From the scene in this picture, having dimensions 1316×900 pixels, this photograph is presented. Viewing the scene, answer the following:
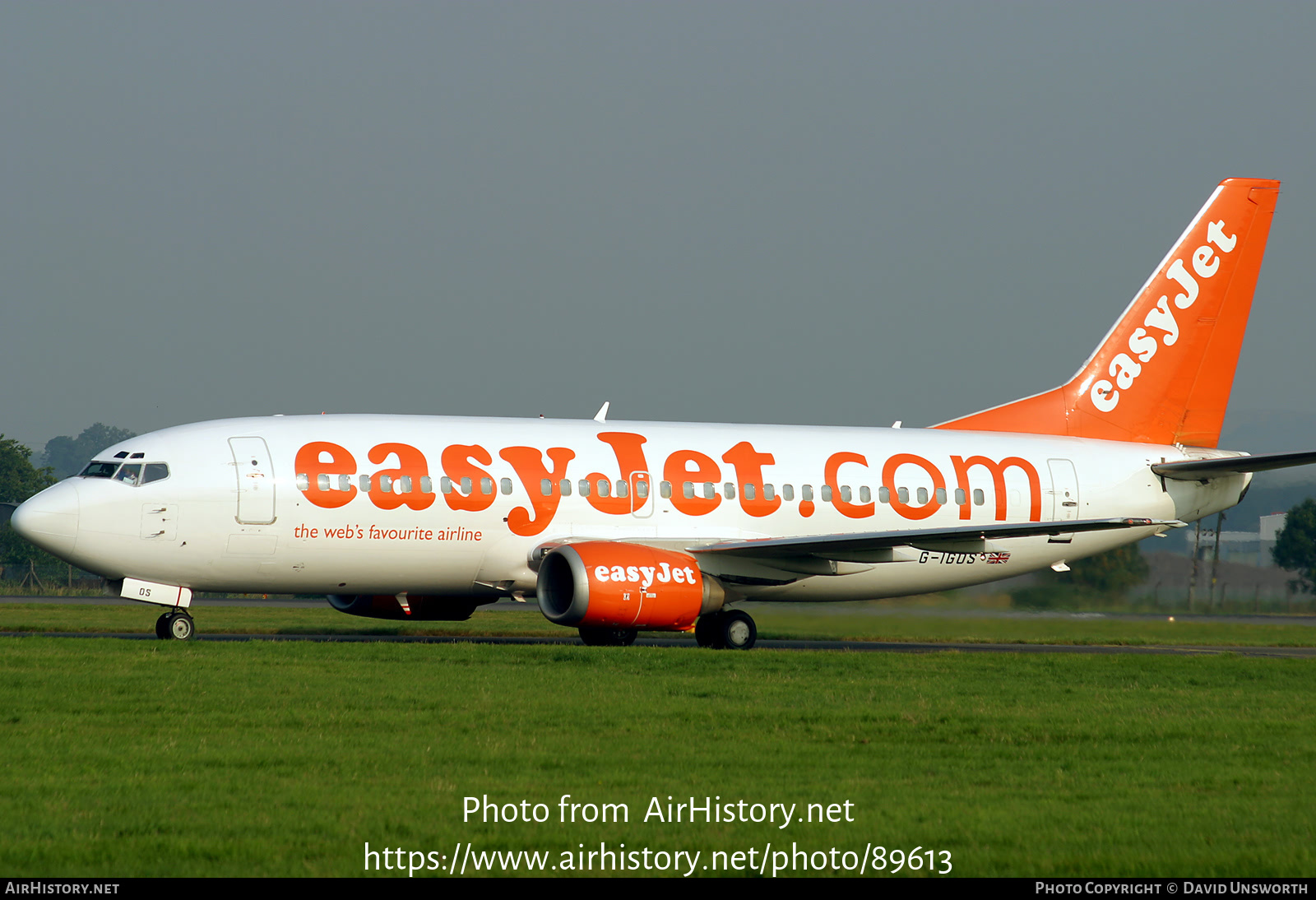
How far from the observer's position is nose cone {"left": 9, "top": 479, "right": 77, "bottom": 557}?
21656 mm

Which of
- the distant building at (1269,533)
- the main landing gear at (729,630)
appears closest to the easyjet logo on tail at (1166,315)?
the main landing gear at (729,630)

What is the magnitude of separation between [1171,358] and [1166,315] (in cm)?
96

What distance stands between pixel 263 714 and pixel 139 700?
1697 mm

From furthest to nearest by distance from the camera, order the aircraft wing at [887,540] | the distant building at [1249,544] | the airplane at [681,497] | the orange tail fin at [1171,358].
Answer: the distant building at [1249,544] → the orange tail fin at [1171,358] → the aircraft wing at [887,540] → the airplane at [681,497]

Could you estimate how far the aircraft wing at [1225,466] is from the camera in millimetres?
25172

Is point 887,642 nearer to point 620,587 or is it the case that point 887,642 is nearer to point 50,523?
point 620,587

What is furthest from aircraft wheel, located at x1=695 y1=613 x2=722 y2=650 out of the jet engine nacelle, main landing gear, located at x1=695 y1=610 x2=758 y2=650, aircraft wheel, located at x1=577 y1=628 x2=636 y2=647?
the jet engine nacelle

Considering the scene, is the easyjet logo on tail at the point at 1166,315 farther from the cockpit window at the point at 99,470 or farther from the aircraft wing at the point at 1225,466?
the cockpit window at the point at 99,470

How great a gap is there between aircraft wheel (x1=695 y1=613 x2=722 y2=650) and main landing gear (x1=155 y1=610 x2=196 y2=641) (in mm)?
8653

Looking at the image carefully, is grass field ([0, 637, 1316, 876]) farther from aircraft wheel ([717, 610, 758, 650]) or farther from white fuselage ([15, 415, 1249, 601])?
aircraft wheel ([717, 610, 758, 650])

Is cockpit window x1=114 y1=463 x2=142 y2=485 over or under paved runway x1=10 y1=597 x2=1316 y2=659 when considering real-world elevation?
over

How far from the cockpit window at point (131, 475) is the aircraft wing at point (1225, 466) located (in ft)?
65.0
